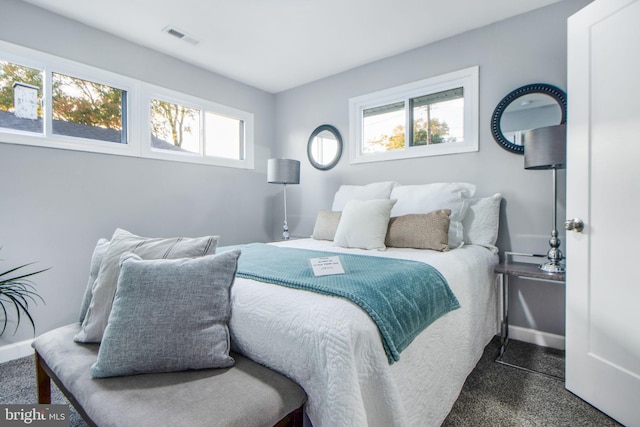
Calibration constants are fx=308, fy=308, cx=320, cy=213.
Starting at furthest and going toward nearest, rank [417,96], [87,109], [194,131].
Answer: [194,131], [417,96], [87,109]

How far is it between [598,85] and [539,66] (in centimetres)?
94

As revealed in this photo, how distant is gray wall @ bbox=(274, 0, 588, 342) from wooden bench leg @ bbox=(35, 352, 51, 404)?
9.34 feet

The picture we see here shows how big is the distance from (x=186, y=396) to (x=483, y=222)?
2306 mm

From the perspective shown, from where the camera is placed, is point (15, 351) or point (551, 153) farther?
point (15, 351)

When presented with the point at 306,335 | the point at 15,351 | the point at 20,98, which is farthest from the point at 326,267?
the point at 20,98

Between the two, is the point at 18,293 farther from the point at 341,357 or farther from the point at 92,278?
the point at 341,357

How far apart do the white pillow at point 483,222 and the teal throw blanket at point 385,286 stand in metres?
1.01

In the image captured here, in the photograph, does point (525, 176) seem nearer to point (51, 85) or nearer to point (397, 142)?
point (397, 142)

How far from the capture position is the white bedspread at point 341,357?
921mm

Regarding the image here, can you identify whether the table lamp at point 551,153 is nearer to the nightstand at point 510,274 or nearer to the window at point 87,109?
the nightstand at point 510,274

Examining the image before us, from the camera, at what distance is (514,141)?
2479mm

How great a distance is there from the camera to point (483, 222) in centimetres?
242

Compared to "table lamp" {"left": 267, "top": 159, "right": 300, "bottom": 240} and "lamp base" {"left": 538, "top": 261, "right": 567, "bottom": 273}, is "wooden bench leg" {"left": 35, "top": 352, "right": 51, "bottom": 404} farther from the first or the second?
"lamp base" {"left": 538, "top": 261, "right": 567, "bottom": 273}

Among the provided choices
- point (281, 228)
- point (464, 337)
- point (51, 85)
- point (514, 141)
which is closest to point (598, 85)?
point (514, 141)
